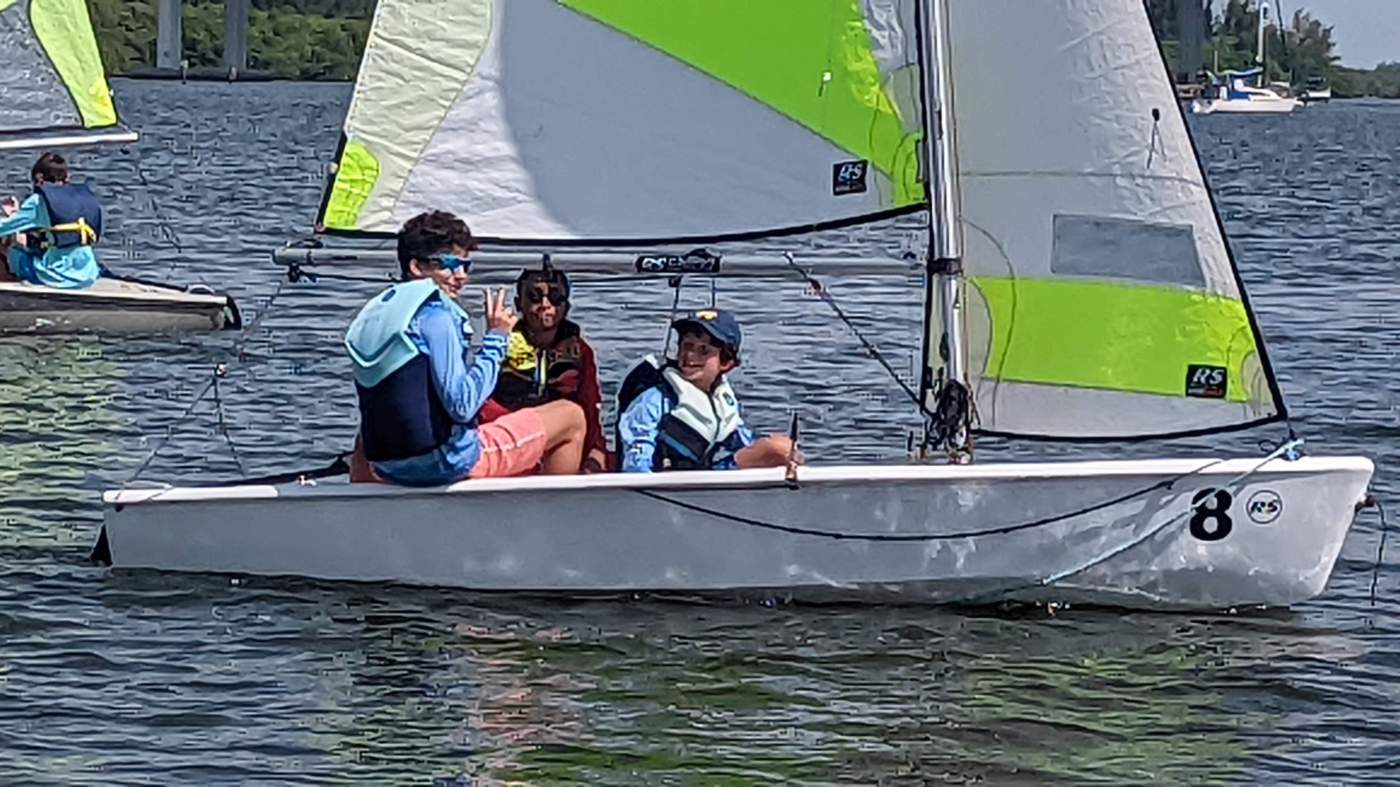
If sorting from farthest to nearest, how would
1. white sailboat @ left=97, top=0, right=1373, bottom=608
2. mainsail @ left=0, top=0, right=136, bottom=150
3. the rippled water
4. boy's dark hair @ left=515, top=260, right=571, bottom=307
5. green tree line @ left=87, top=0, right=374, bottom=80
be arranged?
green tree line @ left=87, top=0, right=374, bottom=80 → mainsail @ left=0, top=0, right=136, bottom=150 → boy's dark hair @ left=515, top=260, right=571, bottom=307 → white sailboat @ left=97, top=0, right=1373, bottom=608 → the rippled water

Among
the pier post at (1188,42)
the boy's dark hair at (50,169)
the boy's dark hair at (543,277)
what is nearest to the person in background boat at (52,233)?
the boy's dark hair at (50,169)

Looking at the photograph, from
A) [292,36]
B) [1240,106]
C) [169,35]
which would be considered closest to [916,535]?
[169,35]

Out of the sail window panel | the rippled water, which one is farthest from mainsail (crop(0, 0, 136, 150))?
the sail window panel

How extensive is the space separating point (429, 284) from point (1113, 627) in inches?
96.8

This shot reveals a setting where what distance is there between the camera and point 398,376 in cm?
924

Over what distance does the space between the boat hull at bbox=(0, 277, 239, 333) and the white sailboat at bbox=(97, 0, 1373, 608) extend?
764cm

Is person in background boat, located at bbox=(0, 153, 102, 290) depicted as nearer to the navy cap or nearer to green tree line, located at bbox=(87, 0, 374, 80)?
the navy cap

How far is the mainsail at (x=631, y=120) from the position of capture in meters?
Answer: 9.68

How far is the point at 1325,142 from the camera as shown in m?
78.6

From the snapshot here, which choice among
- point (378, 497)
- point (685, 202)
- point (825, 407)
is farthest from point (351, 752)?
point (825, 407)

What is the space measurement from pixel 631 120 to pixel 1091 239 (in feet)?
5.15

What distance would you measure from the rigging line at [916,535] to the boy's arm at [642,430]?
156 mm

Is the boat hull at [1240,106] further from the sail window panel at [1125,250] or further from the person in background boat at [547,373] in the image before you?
the person in background boat at [547,373]

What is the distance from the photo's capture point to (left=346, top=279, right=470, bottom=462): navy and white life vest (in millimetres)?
9195
